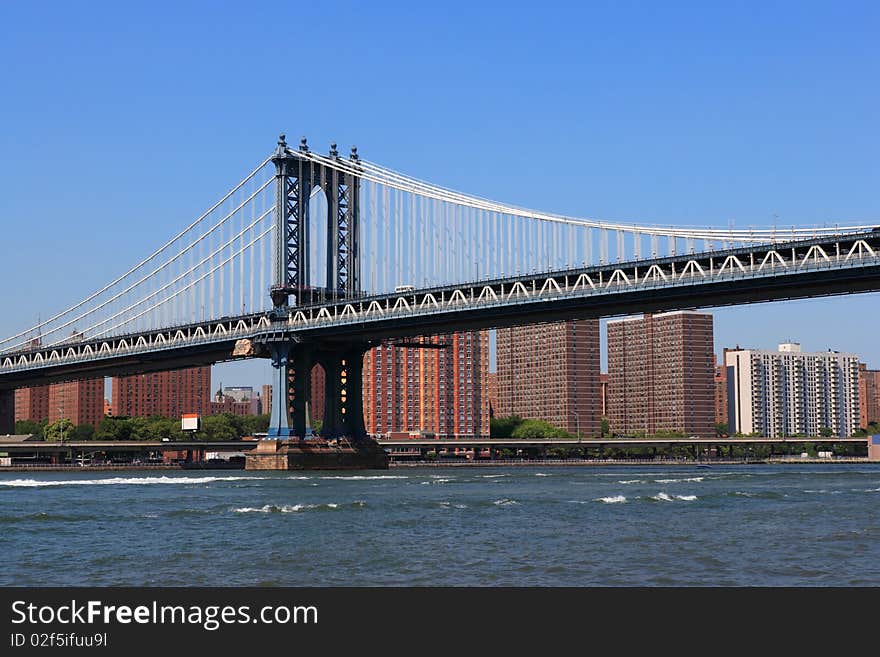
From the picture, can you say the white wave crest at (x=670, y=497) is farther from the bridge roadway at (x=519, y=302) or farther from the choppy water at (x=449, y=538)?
the bridge roadway at (x=519, y=302)

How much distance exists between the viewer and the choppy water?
1283 inches

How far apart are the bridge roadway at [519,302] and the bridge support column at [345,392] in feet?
5.81

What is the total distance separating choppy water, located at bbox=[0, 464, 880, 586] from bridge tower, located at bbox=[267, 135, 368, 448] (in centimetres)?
4319

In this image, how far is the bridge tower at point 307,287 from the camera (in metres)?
116

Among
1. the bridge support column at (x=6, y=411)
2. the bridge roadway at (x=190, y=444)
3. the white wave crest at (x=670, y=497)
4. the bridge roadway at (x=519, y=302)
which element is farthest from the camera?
the bridge roadway at (x=190, y=444)

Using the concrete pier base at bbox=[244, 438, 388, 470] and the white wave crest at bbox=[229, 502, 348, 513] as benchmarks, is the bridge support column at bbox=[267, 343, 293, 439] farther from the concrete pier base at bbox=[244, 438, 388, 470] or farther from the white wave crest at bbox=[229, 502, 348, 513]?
the white wave crest at bbox=[229, 502, 348, 513]

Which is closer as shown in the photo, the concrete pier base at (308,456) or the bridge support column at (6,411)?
the concrete pier base at (308,456)

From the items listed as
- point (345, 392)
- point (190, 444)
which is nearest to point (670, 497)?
point (345, 392)

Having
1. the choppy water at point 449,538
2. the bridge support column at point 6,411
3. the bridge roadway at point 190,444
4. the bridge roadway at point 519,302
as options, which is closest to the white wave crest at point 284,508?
the choppy water at point 449,538

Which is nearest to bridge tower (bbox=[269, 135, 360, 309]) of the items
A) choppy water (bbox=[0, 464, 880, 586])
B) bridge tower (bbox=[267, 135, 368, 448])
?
bridge tower (bbox=[267, 135, 368, 448])

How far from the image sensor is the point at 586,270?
97125mm
